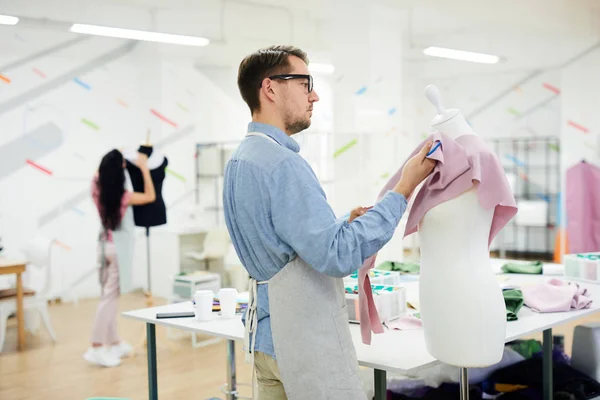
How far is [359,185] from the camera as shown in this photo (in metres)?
6.77

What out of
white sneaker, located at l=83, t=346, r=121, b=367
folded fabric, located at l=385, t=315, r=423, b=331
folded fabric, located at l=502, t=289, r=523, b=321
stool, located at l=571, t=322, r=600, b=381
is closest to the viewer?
folded fabric, located at l=385, t=315, r=423, b=331

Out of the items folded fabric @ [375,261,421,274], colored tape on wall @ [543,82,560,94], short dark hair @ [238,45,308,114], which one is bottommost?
folded fabric @ [375,261,421,274]

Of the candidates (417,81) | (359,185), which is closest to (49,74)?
(359,185)

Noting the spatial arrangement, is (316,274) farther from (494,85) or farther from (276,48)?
(494,85)

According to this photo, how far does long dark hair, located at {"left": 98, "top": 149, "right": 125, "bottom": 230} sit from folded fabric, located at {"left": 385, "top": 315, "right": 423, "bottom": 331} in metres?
3.20

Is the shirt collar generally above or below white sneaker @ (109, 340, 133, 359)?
above

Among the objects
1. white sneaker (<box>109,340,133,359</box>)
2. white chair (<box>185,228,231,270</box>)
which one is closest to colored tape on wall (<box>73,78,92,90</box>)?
white chair (<box>185,228,231,270</box>)

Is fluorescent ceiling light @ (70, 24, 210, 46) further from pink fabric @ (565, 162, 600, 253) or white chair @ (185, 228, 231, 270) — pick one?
pink fabric @ (565, 162, 600, 253)

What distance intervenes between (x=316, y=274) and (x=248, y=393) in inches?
112

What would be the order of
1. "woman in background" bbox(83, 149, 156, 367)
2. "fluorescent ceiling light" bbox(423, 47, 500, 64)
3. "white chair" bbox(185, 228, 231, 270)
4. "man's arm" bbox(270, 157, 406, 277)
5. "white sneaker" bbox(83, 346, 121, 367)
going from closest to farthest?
"man's arm" bbox(270, 157, 406, 277) < "white sneaker" bbox(83, 346, 121, 367) < "woman in background" bbox(83, 149, 156, 367) < "white chair" bbox(185, 228, 231, 270) < "fluorescent ceiling light" bbox(423, 47, 500, 64)

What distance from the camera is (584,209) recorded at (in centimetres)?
817

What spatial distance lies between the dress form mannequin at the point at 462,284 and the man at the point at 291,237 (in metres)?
0.27

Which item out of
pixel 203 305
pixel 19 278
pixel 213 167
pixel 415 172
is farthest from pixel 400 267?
pixel 213 167

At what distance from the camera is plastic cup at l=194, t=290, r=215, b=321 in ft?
9.22
